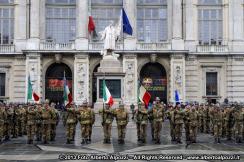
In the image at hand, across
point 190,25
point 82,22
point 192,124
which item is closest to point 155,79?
point 190,25

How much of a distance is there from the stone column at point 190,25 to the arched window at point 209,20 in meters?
0.84

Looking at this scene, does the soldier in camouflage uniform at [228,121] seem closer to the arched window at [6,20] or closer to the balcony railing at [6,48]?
the balcony railing at [6,48]

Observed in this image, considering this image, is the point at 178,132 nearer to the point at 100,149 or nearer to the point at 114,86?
the point at 100,149

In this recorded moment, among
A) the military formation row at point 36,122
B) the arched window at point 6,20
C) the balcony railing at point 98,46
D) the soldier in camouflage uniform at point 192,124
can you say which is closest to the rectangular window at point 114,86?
the military formation row at point 36,122

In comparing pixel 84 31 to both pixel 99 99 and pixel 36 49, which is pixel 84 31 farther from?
pixel 99 99

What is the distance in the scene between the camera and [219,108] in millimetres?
28391

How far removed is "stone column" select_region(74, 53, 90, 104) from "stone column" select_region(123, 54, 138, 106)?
13.0ft

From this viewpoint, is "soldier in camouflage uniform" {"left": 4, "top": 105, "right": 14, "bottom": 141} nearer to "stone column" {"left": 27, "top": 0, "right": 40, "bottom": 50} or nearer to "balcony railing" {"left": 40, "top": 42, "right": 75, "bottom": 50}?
"balcony railing" {"left": 40, "top": 42, "right": 75, "bottom": 50}

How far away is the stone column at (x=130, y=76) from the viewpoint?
172 ft

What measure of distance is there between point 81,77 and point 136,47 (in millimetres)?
6495

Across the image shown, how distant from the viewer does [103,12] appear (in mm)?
55906

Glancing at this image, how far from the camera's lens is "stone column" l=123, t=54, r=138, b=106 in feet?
172

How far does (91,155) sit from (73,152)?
1.34 m

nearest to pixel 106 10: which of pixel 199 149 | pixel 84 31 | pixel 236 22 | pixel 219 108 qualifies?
pixel 84 31
